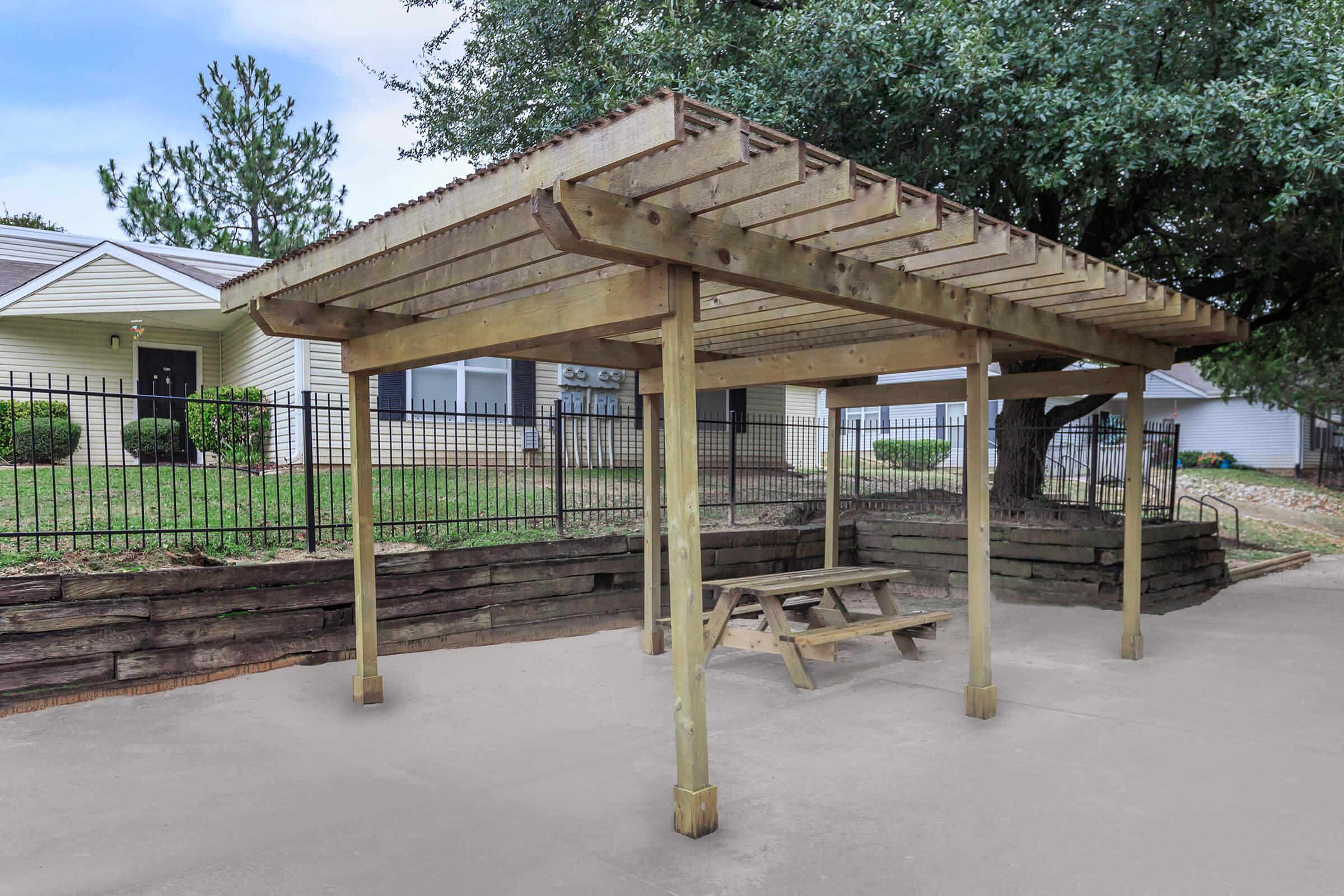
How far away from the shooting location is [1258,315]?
11961mm

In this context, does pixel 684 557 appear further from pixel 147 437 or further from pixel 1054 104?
pixel 147 437

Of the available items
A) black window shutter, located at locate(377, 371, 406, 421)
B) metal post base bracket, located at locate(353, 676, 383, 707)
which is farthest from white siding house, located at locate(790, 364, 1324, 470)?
metal post base bracket, located at locate(353, 676, 383, 707)

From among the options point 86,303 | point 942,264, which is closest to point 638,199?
point 942,264

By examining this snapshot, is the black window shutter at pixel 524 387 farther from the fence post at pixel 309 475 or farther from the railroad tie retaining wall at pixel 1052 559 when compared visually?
the fence post at pixel 309 475

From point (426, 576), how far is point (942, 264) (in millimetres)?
4403

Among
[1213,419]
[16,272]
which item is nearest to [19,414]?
[16,272]

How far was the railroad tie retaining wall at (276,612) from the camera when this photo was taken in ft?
17.4

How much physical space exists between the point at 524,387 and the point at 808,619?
905 cm

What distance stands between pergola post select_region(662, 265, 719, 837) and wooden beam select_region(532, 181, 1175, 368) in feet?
0.59

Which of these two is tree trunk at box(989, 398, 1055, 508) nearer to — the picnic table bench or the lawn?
the lawn

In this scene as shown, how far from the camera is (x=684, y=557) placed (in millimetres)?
3736

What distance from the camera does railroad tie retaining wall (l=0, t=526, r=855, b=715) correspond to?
531 cm

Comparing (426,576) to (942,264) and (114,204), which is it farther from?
(114,204)

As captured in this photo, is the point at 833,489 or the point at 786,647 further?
the point at 833,489
